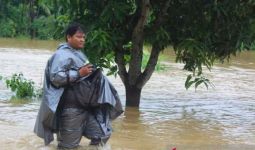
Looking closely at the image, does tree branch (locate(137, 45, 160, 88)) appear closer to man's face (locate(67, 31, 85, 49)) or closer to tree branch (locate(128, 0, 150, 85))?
tree branch (locate(128, 0, 150, 85))

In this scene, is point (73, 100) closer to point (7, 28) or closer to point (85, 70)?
point (85, 70)

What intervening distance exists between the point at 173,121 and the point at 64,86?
451 cm

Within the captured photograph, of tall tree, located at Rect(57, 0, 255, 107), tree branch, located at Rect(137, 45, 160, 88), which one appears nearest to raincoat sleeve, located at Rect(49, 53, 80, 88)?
tall tree, located at Rect(57, 0, 255, 107)

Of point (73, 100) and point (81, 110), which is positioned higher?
point (73, 100)

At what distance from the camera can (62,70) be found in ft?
21.0

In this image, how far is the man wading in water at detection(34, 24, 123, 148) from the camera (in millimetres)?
6414

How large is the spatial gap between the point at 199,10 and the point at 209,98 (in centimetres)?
383

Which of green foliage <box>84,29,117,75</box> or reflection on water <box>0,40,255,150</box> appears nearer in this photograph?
reflection on water <box>0,40,255,150</box>

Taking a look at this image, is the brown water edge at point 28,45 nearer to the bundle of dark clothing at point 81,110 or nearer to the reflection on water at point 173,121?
the reflection on water at point 173,121

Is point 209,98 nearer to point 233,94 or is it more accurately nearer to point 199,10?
point 233,94

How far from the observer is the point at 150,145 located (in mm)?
8156

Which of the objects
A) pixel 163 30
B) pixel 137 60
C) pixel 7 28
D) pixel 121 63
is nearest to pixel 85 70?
pixel 163 30

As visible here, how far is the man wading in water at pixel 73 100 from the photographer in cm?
641

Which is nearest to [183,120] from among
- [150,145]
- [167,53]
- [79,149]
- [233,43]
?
[233,43]
